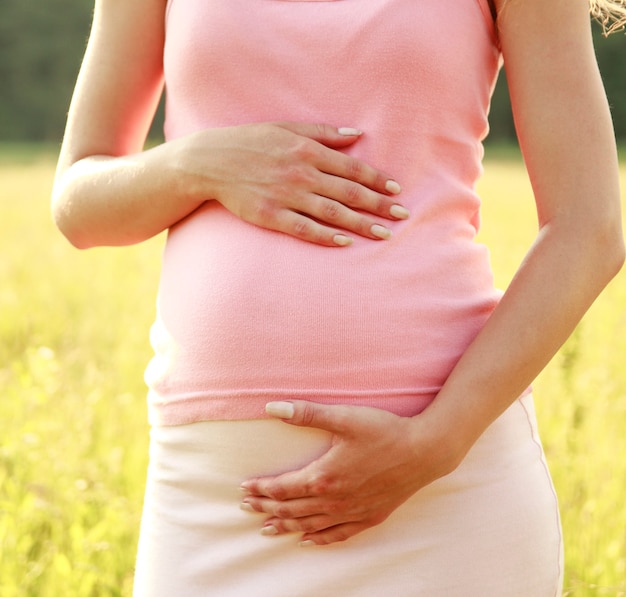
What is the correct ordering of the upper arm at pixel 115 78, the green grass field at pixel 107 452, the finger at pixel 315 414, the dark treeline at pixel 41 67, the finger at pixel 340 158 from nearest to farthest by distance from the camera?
the finger at pixel 315 414
the finger at pixel 340 158
the upper arm at pixel 115 78
the green grass field at pixel 107 452
the dark treeline at pixel 41 67

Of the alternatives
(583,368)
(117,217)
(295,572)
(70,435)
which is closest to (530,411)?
(295,572)

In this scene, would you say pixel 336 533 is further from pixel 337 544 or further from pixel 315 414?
pixel 315 414

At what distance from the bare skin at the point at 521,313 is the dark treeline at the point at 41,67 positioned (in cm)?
3403

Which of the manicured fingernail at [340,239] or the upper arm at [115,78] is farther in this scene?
the upper arm at [115,78]

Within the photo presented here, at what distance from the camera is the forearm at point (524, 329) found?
1.19 m

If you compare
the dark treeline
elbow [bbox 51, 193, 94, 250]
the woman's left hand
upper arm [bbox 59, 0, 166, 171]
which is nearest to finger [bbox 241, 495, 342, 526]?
the woman's left hand

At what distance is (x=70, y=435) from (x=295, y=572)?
5.35 feet

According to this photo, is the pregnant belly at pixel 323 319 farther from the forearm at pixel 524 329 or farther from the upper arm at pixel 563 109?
the upper arm at pixel 563 109

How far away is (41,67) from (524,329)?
38.0 metres

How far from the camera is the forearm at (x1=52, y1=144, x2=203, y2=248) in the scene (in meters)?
1.36

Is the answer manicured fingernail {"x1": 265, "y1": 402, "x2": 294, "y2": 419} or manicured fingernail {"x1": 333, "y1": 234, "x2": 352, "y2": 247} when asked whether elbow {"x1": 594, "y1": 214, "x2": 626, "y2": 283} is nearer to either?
manicured fingernail {"x1": 333, "y1": 234, "x2": 352, "y2": 247}

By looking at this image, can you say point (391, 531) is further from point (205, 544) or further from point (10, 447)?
point (10, 447)

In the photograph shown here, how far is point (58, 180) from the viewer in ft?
5.07

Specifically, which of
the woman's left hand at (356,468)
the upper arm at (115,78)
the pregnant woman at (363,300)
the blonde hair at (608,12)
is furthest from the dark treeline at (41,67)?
the woman's left hand at (356,468)
